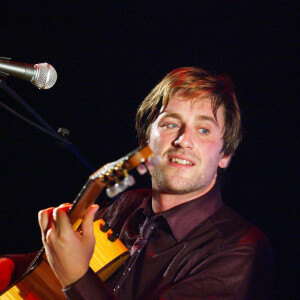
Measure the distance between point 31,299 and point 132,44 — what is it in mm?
2596

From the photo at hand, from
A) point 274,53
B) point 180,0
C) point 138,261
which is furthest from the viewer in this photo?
point 180,0

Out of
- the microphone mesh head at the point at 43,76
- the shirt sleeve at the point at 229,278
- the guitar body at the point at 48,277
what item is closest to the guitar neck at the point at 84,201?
the guitar body at the point at 48,277

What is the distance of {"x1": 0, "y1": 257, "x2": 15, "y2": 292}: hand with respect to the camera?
1.91 m

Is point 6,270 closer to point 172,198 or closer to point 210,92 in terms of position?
point 172,198

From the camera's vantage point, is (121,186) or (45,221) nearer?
(121,186)

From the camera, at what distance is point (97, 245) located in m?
1.79

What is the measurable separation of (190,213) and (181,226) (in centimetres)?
11

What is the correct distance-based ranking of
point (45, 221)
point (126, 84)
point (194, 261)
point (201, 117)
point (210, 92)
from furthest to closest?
point (126, 84) → point (210, 92) → point (201, 117) → point (194, 261) → point (45, 221)

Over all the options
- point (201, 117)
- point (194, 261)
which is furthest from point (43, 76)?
point (194, 261)

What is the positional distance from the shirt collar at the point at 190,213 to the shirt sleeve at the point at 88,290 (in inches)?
25.4

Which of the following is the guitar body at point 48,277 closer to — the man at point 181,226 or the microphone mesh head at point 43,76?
the man at point 181,226

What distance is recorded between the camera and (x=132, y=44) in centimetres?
320

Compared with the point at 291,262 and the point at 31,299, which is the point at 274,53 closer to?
the point at 291,262

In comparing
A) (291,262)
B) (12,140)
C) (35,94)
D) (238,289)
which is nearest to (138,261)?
(238,289)
